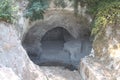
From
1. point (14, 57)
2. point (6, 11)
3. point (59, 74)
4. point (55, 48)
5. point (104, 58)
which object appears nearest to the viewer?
point (14, 57)

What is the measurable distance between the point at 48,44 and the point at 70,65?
1617mm

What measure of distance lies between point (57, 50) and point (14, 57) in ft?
10.2

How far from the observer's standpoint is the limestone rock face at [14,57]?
19.1 feet

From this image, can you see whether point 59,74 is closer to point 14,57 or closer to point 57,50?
point 14,57

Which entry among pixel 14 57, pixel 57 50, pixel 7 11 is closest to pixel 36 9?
pixel 7 11

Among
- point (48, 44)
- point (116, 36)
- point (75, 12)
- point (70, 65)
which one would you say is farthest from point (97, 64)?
→ point (48, 44)

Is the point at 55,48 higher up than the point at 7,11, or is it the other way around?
the point at 7,11

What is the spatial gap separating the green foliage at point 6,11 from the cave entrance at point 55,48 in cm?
216

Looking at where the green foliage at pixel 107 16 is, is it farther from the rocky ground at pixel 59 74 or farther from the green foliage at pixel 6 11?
the green foliage at pixel 6 11

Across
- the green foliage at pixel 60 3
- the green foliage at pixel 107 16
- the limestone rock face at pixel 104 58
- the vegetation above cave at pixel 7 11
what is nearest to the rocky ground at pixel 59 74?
the limestone rock face at pixel 104 58

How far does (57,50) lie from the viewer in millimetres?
8938

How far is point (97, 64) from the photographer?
6625mm

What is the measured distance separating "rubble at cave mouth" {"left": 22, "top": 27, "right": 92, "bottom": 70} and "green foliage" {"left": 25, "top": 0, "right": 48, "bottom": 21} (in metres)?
0.84

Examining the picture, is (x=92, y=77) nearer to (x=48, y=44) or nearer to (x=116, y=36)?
(x=116, y=36)
